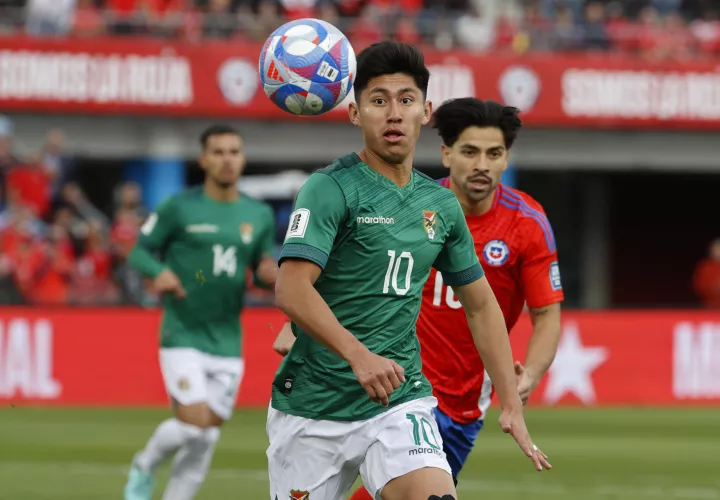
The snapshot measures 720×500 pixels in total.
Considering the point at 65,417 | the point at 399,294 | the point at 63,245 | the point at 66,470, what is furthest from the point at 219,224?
the point at 63,245

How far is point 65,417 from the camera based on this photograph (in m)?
16.1

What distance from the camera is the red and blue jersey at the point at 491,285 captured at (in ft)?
22.6

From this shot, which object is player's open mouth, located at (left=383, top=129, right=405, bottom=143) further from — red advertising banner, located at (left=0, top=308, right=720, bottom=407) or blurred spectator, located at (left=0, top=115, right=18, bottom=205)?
blurred spectator, located at (left=0, top=115, right=18, bottom=205)

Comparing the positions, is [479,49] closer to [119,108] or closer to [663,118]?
[663,118]

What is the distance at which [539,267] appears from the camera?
6922 millimetres

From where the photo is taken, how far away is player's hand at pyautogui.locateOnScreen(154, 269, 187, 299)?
9.34 meters

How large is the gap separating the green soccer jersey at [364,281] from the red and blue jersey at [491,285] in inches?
59.7

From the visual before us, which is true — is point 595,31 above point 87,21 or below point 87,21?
above

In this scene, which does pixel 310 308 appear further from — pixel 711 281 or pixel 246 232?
pixel 711 281

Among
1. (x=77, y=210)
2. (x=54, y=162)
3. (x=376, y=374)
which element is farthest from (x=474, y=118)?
(x=54, y=162)

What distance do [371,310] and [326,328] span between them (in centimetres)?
39

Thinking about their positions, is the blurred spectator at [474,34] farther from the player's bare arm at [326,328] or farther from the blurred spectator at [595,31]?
the player's bare arm at [326,328]

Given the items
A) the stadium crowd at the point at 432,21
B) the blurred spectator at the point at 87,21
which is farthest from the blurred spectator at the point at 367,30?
the blurred spectator at the point at 87,21

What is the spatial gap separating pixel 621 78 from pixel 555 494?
1492 cm
